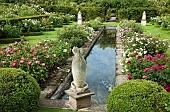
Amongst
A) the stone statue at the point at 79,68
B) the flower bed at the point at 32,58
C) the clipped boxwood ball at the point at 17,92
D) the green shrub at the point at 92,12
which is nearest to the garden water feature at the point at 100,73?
the flower bed at the point at 32,58

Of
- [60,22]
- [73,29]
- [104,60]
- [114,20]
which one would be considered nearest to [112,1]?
[114,20]

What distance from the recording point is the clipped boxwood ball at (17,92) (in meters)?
4.40

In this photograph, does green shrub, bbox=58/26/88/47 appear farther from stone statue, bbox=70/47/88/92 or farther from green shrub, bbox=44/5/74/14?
green shrub, bbox=44/5/74/14

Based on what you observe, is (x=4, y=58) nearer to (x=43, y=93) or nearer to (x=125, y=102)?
(x=43, y=93)

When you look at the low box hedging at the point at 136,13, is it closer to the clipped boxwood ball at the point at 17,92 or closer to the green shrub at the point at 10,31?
the green shrub at the point at 10,31

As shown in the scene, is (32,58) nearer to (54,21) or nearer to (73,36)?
(73,36)

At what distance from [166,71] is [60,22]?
1677cm

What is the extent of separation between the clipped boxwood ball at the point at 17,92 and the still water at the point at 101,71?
2158mm

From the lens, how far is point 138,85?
4.33m

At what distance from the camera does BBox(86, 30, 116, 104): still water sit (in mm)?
7008

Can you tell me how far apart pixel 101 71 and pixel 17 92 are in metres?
4.95

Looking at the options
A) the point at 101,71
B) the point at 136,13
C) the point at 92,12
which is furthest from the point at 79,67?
the point at 92,12

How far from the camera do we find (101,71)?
9094 mm

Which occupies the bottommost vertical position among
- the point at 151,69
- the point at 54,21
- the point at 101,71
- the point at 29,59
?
the point at 101,71
